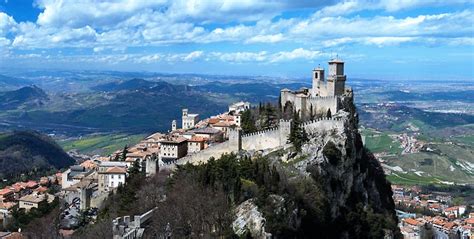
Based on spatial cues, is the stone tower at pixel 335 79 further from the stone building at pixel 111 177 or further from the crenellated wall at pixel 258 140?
the stone building at pixel 111 177

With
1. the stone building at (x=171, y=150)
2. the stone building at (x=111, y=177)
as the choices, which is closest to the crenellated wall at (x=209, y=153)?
the stone building at (x=171, y=150)

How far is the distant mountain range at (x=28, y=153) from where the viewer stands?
15400cm

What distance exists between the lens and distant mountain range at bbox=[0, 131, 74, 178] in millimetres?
154000

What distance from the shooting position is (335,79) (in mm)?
61312

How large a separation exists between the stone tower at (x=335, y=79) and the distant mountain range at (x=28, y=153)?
10454 cm

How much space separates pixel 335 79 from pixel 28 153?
130410 mm

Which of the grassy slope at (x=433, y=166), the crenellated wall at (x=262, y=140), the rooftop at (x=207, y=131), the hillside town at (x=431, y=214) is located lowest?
the grassy slope at (x=433, y=166)

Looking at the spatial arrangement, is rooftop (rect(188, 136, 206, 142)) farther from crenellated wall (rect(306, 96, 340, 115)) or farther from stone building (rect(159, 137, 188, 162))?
crenellated wall (rect(306, 96, 340, 115))

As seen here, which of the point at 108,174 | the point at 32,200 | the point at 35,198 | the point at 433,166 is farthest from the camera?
the point at 433,166

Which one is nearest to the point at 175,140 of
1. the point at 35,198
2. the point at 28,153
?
the point at 35,198

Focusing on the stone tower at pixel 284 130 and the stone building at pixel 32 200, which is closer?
the stone tower at pixel 284 130

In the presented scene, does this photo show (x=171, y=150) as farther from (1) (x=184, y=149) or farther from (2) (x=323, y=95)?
(2) (x=323, y=95)

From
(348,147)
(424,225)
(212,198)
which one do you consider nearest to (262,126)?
(348,147)

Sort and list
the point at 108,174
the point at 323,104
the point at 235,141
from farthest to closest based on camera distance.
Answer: the point at 108,174
the point at 323,104
the point at 235,141
